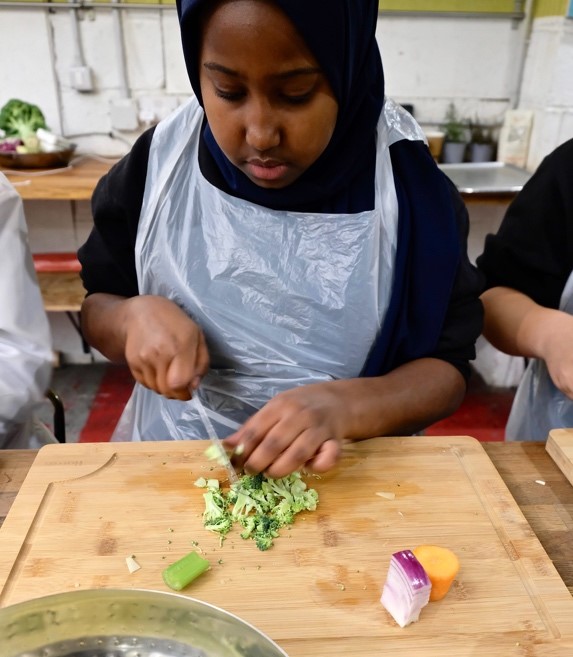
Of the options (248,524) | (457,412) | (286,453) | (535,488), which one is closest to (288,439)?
(286,453)

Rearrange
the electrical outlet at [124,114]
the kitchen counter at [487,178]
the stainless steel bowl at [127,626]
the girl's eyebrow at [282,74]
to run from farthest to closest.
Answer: the electrical outlet at [124,114], the kitchen counter at [487,178], the girl's eyebrow at [282,74], the stainless steel bowl at [127,626]

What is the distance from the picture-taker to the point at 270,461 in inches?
33.0

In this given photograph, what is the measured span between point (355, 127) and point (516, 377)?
7.65ft

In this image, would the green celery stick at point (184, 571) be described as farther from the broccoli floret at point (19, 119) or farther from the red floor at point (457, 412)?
the broccoli floret at point (19, 119)

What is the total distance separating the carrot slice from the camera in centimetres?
70

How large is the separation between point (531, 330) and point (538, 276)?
17 cm

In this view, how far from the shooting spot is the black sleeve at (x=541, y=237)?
1202 millimetres

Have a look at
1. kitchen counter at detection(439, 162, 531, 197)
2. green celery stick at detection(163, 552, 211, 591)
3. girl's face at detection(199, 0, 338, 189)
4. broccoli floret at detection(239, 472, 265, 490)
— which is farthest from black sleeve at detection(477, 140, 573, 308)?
kitchen counter at detection(439, 162, 531, 197)

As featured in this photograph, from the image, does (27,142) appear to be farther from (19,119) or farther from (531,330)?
(531,330)

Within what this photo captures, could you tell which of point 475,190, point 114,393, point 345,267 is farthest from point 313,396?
point 114,393

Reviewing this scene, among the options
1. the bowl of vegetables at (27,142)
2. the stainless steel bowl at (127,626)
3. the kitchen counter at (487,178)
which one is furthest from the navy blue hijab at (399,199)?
the bowl of vegetables at (27,142)

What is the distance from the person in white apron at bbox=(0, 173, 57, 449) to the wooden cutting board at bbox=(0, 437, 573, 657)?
0.52ft

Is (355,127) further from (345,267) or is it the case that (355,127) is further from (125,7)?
(125,7)

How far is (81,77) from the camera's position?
2615 mm
